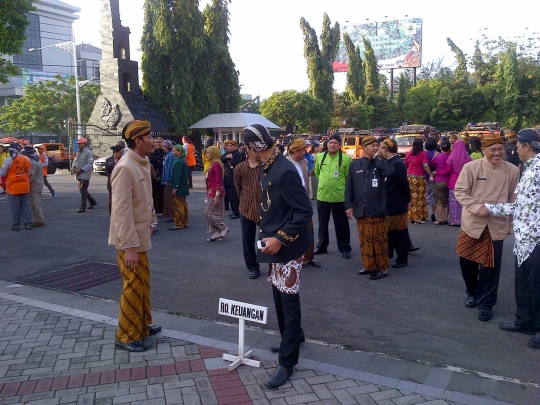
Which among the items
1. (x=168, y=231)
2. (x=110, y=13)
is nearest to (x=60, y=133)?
(x=110, y=13)

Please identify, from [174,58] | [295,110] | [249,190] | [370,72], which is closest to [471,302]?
[249,190]

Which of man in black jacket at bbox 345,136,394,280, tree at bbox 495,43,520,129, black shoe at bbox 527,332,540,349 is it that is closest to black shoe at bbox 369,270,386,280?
man in black jacket at bbox 345,136,394,280

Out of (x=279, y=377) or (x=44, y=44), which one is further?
(x=44, y=44)

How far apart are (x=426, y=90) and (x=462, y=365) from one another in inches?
1915

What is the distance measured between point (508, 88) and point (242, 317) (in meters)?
45.6

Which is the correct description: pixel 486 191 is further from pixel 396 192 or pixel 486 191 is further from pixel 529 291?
pixel 396 192

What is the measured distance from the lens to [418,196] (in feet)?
35.2

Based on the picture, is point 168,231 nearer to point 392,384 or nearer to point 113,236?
point 113,236

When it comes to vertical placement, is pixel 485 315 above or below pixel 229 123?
below

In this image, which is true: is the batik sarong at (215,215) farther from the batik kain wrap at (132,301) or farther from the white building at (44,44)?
the white building at (44,44)

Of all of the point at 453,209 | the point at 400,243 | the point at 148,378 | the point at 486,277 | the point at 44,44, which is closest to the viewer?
the point at 148,378

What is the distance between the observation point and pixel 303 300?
5.95 meters

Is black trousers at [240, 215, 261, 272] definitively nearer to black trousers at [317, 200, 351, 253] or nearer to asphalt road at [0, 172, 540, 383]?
asphalt road at [0, 172, 540, 383]

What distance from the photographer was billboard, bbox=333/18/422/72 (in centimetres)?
6512
